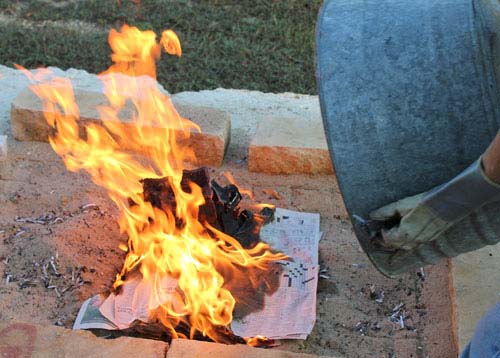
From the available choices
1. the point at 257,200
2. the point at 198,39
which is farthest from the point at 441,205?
the point at 198,39

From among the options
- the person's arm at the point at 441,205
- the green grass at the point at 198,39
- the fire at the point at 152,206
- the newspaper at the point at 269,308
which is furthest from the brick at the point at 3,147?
the person's arm at the point at 441,205

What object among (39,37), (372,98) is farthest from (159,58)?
(372,98)

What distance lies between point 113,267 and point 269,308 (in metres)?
0.69

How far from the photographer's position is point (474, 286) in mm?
2865

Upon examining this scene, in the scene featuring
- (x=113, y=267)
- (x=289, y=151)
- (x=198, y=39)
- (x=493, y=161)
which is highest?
(x=493, y=161)

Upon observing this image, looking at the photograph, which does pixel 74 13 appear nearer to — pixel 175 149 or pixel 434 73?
pixel 175 149

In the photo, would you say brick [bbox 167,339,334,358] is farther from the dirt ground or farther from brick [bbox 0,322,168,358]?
the dirt ground

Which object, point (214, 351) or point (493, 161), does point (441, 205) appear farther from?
point (214, 351)

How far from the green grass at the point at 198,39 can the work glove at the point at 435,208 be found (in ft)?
11.0

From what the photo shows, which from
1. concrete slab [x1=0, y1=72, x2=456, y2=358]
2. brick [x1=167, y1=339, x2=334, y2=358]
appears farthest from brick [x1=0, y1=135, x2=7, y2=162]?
brick [x1=167, y1=339, x2=334, y2=358]

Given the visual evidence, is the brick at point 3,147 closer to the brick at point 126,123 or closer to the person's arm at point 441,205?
the brick at point 126,123

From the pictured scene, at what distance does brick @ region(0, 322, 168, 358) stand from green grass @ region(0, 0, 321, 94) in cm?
281

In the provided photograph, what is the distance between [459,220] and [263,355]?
919 mm

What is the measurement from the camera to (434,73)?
1.72 meters
